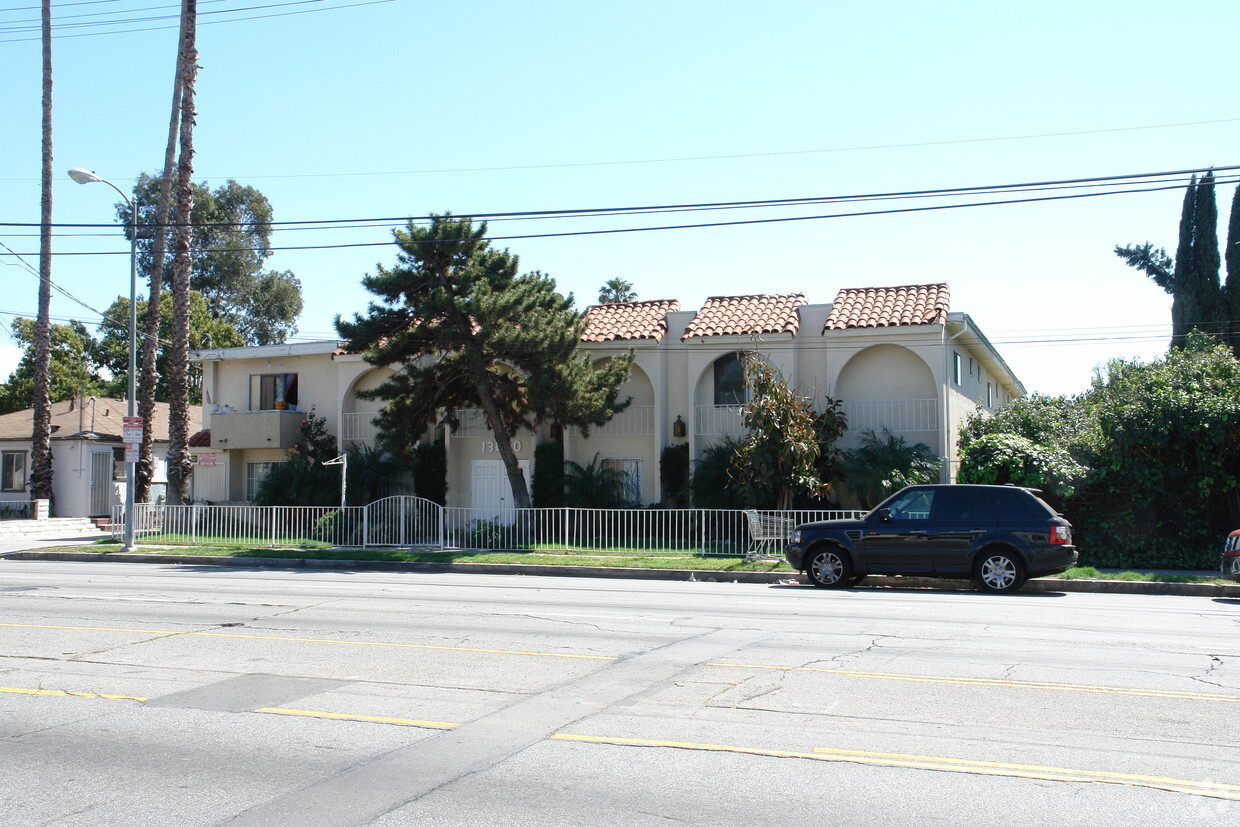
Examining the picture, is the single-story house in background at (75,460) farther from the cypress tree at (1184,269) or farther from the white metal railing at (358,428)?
the cypress tree at (1184,269)

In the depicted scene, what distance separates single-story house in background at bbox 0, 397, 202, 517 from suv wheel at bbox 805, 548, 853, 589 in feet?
82.9

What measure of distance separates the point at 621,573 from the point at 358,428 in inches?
513

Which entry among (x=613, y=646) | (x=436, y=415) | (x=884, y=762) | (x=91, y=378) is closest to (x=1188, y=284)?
(x=436, y=415)

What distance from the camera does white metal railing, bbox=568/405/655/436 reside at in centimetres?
2706

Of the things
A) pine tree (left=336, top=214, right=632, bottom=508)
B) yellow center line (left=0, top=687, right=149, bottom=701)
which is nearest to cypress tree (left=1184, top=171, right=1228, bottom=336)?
pine tree (left=336, top=214, right=632, bottom=508)

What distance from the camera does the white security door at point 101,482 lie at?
34938 millimetres

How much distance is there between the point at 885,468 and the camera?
2255cm

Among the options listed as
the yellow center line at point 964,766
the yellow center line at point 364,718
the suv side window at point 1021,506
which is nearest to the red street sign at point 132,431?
the yellow center line at point 364,718

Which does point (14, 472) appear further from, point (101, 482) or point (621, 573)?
point (621, 573)

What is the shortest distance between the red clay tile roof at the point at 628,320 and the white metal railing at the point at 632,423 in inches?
78.3

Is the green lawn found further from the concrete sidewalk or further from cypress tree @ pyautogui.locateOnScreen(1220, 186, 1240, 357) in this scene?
cypress tree @ pyautogui.locateOnScreen(1220, 186, 1240, 357)

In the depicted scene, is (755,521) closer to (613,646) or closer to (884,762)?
(613,646)

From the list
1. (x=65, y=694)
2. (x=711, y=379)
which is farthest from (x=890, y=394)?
(x=65, y=694)

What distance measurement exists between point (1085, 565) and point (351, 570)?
14132 millimetres
